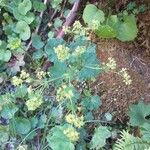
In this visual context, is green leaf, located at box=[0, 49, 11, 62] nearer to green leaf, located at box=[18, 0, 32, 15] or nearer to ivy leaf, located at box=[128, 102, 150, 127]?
green leaf, located at box=[18, 0, 32, 15]

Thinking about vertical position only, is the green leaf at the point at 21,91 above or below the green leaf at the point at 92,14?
below

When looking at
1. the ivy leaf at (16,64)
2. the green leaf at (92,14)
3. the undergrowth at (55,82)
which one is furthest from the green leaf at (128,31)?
the ivy leaf at (16,64)

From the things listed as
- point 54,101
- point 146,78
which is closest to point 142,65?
point 146,78

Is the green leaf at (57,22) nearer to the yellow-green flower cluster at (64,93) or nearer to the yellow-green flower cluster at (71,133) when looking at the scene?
the yellow-green flower cluster at (64,93)

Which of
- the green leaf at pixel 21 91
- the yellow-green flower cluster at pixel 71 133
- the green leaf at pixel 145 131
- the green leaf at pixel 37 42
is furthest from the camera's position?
the green leaf at pixel 37 42

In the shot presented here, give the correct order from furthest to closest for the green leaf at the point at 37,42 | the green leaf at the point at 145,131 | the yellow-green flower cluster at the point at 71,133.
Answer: the green leaf at the point at 37,42 → the green leaf at the point at 145,131 → the yellow-green flower cluster at the point at 71,133

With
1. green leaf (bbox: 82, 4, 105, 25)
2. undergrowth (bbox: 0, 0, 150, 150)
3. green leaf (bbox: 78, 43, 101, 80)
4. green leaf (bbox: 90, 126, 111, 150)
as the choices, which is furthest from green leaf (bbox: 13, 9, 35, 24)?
green leaf (bbox: 90, 126, 111, 150)

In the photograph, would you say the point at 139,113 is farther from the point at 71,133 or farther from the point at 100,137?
the point at 71,133

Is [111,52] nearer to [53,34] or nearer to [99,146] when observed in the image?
[53,34]
